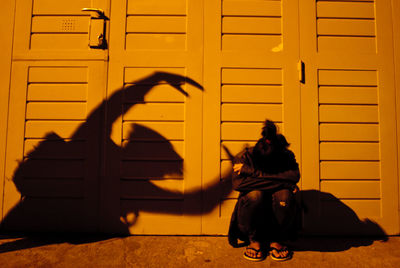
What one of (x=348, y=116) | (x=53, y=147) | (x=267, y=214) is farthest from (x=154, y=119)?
(x=348, y=116)

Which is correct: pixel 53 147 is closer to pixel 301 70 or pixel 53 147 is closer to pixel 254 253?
pixel 254 253

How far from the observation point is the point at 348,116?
9.57ft

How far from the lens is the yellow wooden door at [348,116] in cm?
284

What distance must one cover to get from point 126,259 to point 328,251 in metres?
2.03

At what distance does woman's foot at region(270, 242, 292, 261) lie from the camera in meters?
2.27

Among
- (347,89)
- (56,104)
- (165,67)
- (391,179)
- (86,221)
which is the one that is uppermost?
(165,67)

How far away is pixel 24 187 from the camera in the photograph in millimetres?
2898

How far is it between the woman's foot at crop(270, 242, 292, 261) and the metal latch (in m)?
3.00

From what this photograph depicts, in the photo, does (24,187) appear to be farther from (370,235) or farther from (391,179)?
(391,179)

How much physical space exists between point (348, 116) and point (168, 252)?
8.57 ft

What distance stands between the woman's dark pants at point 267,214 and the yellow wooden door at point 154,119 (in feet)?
2.34

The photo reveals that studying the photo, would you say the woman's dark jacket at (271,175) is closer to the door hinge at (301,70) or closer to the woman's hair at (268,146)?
the woman's hair at (268,146)

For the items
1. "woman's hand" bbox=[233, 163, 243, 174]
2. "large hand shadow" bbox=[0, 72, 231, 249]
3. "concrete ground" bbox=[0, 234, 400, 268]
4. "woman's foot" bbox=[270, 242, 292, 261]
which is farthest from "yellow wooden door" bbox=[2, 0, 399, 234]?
"woman's foot" bbox=[270, 242, 292, 261]

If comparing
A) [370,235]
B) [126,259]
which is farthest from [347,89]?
[126,259]
